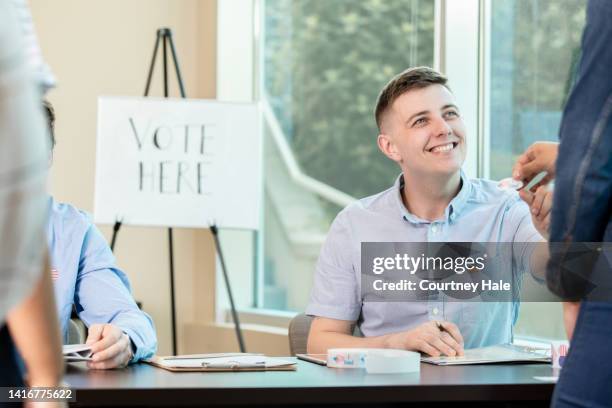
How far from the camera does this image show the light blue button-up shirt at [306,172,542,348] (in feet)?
9.02

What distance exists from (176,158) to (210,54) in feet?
2.83

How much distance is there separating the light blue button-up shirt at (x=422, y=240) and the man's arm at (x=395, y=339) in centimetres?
4

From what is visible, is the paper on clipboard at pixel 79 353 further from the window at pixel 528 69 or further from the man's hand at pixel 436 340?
the window at pixel 528 69

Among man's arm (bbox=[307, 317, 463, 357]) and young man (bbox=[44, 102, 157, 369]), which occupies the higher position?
young man (bbox=[44, 102, 157, 369])

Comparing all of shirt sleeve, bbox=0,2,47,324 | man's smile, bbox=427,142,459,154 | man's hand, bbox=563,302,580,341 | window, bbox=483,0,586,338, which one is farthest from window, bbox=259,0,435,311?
shirt sleeve, bbox=0,2,47,324

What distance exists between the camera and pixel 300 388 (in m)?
1.80

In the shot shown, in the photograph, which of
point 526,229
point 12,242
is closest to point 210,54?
point 526,229

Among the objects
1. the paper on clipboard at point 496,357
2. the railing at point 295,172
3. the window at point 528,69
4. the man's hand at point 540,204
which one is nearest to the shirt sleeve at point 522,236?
the paper on clipboard at point 496,357

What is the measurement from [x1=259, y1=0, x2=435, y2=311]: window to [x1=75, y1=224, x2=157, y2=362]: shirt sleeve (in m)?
2.09

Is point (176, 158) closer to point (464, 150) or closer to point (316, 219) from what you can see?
point (316, 219)

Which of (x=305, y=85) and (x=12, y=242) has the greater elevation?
(x=305, y=85)

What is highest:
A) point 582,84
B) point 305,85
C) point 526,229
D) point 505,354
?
point 305,85

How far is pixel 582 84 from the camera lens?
1.37 metres

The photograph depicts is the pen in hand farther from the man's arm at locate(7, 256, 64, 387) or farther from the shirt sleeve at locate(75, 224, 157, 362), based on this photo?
the man's arm at locate(7, 256, 64, 387)
